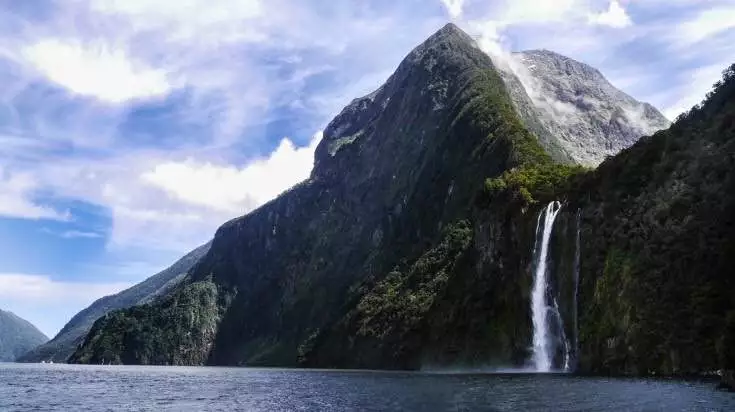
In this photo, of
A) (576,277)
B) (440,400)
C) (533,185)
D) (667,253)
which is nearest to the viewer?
(440,400)

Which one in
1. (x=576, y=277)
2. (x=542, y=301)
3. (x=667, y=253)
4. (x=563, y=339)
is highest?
(x=667, y=253)

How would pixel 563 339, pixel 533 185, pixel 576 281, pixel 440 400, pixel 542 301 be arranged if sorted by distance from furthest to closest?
pixel 533 185 < pixel 542 301 < pixel 563 339 < pixel 576 281 < pixel 440 400

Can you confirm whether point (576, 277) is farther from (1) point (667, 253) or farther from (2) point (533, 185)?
(2) point (533, 185)

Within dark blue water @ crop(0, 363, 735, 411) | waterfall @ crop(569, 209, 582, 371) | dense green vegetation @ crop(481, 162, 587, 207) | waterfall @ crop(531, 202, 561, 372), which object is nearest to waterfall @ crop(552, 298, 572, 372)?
waterfall @ crop(531, 202, 561, 372)

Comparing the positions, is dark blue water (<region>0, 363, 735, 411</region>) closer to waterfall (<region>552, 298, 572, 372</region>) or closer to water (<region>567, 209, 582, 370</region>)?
water (<region>567, 209, 582, 370</region>)

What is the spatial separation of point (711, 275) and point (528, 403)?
44.3m

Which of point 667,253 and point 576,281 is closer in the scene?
point 667,253

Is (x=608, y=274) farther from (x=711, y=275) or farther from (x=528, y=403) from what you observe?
(x=528, y=403)

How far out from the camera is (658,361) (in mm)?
88250

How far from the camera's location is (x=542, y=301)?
398 ft

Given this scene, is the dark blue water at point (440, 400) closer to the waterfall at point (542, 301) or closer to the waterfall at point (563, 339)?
the waterfall at point (563, 339)

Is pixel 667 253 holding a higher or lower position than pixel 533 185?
lower

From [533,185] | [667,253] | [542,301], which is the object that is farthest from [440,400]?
[533,185]

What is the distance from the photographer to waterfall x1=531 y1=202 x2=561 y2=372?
118m
